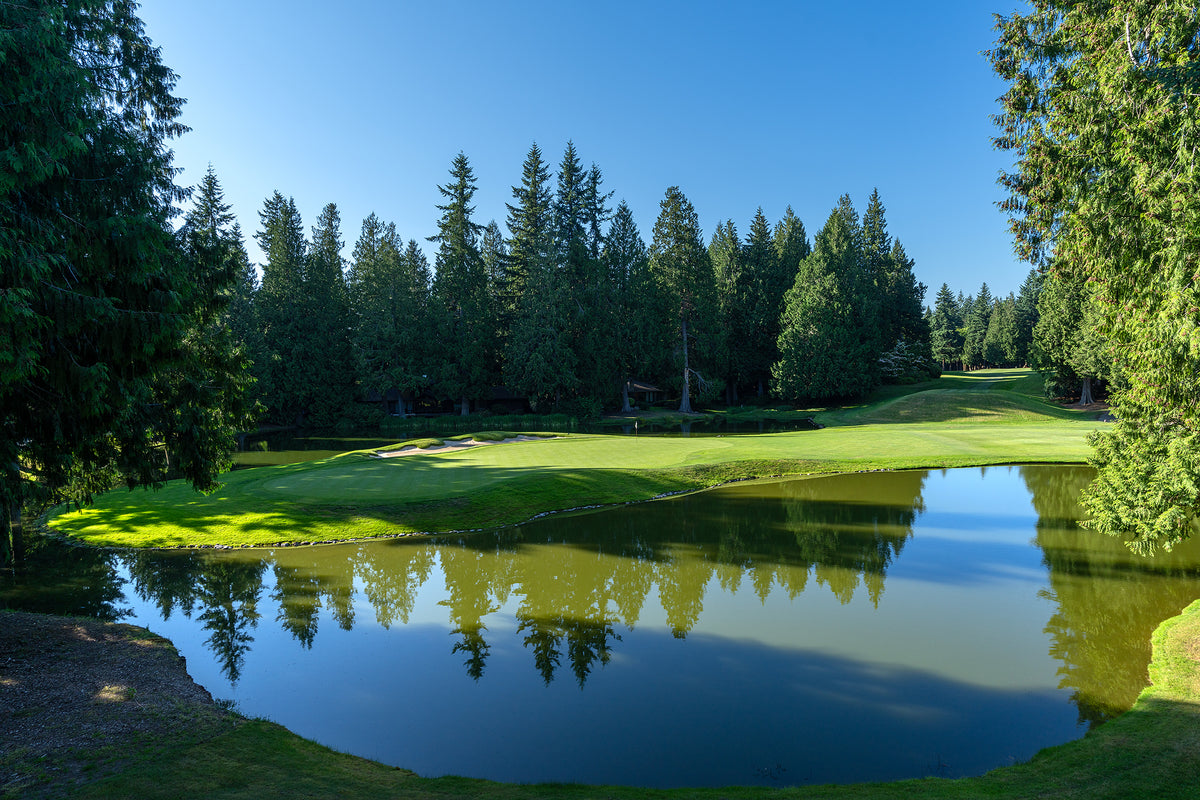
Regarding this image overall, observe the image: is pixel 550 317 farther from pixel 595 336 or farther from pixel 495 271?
pixel 495 271

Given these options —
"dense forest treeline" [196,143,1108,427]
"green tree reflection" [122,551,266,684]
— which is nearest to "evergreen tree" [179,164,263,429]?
"green tree reflection" [122,551,266,684]

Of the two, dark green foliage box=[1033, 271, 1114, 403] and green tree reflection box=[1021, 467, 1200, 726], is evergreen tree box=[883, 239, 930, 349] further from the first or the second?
green tree reflection box=[1021, 467, 1200, 726]

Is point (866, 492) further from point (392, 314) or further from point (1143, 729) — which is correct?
point (392, 314)

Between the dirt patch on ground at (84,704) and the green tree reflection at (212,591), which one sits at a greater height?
the dirt patch on ground at (84,704)

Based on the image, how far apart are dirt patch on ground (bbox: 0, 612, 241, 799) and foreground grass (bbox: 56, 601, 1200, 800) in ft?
1.48

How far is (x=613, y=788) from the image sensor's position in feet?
21.1

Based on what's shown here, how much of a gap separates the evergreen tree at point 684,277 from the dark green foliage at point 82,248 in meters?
51.2

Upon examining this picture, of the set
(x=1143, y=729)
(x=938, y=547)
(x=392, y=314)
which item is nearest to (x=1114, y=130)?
(x=1143, y=729)

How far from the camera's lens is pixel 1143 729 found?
709 centimetres

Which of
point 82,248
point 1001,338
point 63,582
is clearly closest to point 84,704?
point 82,248

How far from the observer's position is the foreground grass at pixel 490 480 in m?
18.4

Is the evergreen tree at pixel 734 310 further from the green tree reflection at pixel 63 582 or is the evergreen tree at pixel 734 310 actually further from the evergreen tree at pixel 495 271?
the green tree reflection at pixel 63 582

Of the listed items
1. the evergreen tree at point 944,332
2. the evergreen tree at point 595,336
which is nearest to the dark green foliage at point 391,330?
the evergreen tree at point 595,336

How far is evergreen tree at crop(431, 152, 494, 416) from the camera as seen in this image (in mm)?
56312
